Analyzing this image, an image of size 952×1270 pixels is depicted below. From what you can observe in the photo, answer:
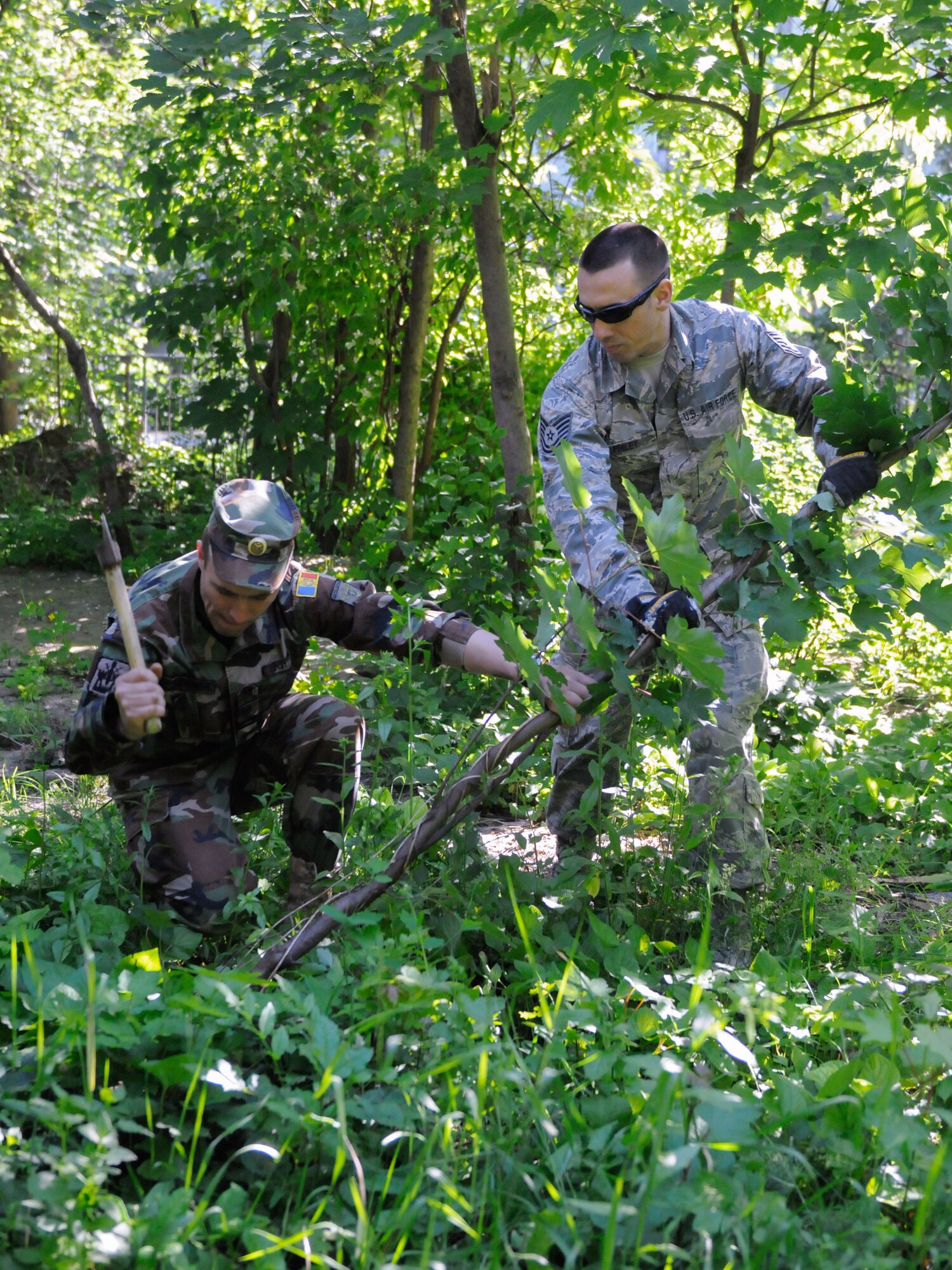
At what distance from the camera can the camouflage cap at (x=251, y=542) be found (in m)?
2.65

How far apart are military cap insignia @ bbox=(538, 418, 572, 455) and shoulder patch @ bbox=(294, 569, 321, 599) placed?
70 cm

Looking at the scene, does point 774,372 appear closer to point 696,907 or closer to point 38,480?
point 696,907

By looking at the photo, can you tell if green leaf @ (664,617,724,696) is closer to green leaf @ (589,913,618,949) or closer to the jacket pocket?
green leaf @ (589,913,618,949)

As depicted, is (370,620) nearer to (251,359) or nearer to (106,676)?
(106,676)

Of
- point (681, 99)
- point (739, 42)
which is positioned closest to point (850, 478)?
point (681, 99)

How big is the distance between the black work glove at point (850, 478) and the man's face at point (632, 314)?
664 millimetres

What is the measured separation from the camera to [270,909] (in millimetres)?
2814

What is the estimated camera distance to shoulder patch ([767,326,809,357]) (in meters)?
3.03

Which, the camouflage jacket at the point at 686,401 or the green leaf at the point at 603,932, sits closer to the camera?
the green leaf at the point at 603,932

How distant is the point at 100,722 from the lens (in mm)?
2615

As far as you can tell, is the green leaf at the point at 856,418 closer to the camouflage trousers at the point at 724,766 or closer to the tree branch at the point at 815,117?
the camouflage trousers at the point at 724,766

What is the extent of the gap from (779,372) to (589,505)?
1.09m

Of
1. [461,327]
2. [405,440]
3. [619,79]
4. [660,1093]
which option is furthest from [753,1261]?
[461,327]

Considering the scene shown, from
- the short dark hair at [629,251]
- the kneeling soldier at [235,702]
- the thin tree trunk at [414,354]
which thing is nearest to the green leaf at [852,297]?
the short dark hair at [629,251]
